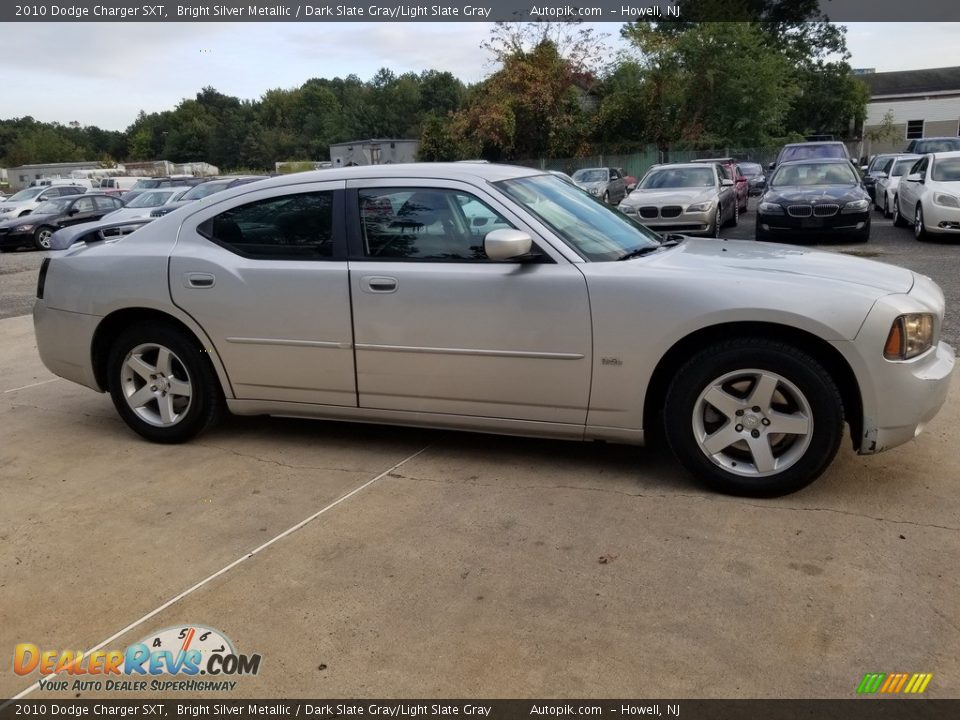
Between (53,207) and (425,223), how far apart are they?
70.2 feet

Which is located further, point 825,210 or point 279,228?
point 825,210

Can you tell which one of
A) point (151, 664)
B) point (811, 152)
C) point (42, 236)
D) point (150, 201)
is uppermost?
point (811, 152)

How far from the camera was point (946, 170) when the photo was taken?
13.1 metres

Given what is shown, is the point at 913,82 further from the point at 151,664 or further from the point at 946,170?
the point at 151,664

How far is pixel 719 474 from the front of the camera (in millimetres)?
3783

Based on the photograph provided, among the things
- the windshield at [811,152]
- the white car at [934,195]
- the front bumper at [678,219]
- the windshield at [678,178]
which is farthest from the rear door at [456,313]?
the windshield at [811,152]

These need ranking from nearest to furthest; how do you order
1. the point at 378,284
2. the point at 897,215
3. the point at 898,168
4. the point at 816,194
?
1. the point at 378,284
2. the point at 816,194
3. the point at 897,215
4. the point at 898,168

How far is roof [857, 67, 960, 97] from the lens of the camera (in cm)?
5653

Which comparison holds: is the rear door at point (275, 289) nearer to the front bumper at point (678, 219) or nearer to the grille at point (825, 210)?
the front bumper at point (678, 219)

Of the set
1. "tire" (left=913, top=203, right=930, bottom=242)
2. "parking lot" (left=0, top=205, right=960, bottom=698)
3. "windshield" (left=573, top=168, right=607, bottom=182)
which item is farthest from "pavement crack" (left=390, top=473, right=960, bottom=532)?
"windshield" (left=573, top=168, right=607, bottom=182)

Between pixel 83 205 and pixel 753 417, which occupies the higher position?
pixel 83 205

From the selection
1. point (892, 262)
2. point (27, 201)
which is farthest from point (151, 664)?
point (27, 201)

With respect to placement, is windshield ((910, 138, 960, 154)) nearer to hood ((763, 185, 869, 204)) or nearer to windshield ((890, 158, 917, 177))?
windshield ((890, 158, 917, 177))
